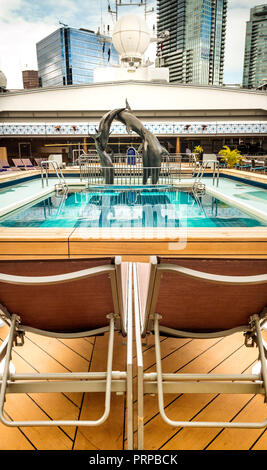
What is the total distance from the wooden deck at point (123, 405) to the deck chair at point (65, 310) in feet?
0.87

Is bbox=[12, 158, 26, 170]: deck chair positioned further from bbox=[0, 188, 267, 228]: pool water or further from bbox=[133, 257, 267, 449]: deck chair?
bbox=[133, 257, 267, 449]: deck chair

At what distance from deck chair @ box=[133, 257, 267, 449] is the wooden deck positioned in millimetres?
254

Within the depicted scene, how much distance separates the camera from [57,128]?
63.2 feet

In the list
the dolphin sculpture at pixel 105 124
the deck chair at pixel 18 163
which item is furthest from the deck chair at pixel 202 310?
the deck chair at pixel 18 163

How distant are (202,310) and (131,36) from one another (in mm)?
28977

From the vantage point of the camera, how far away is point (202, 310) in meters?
1.33

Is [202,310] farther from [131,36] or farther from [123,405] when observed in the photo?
[131,36]

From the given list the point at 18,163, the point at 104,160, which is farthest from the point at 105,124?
the point at 18,163

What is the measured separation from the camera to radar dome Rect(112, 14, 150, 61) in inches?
951

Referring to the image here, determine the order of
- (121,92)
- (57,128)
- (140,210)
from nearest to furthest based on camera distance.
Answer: (140,210) → (57,128) → (121,92)

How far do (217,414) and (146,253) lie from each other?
3.38 feet

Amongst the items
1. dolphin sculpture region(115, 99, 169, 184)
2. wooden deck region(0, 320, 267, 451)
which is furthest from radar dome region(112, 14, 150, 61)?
wooden deck region(0, 320, 267, 451)
